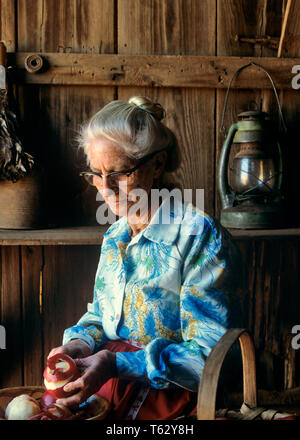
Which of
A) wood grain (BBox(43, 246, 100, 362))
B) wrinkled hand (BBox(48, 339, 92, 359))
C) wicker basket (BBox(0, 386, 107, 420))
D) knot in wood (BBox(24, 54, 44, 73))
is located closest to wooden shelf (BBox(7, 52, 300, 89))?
knot in wood (BBox(24, 54, 44, 73))

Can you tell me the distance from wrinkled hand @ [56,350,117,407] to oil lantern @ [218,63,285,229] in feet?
2.61

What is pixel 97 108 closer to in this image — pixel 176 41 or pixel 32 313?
pixel 176 41

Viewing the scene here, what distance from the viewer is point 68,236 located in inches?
67.5

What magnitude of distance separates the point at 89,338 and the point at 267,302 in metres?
0.94

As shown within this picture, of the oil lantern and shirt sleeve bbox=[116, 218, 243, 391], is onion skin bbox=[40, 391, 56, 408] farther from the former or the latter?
the oil lantern

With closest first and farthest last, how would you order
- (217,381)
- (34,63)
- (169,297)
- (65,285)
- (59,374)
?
1. (217,381)
2. (59,374)
3. (169,297)
4. (34,63)
5. (65,285)

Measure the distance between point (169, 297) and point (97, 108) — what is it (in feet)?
2.95

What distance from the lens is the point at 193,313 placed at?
50.1 inches

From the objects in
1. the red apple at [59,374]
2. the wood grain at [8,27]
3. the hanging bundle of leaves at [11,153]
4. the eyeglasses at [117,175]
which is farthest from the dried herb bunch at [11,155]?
the red apple at [59,374]

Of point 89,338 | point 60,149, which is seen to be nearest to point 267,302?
point 89,338

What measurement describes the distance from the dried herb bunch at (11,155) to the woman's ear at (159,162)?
0.53 m

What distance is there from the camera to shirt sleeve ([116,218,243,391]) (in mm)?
1197

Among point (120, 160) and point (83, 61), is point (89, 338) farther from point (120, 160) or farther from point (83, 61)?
point (83, 61)

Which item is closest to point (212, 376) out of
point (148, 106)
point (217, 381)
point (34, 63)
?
point (217, 381)
